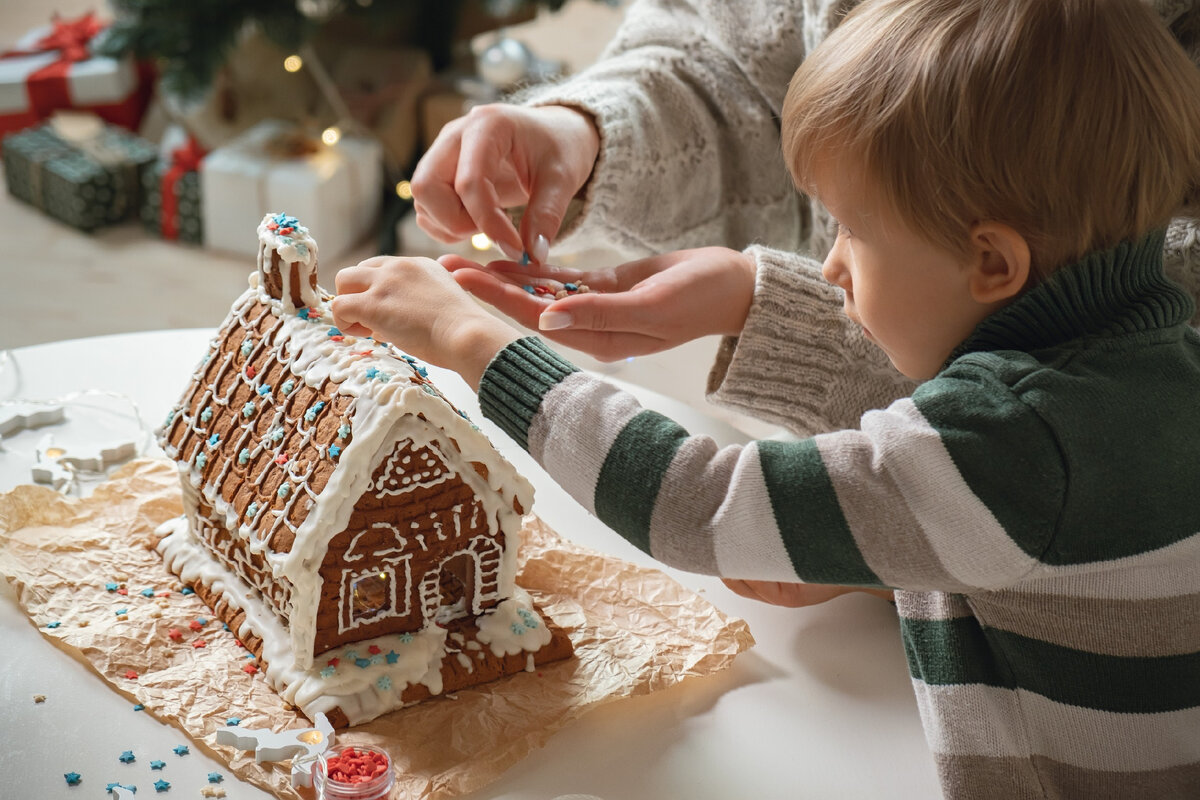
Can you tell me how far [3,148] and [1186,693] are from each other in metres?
2.80

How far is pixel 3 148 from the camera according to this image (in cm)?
293

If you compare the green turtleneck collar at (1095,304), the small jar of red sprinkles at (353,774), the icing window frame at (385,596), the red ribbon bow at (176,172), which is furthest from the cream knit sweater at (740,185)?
the red ribbon bow at (176,172)

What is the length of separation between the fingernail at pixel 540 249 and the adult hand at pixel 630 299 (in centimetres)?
1

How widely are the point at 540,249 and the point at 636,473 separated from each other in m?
0.35

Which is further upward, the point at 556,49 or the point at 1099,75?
the point at 1099,75

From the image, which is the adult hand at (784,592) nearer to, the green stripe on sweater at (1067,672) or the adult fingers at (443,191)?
the green stripe on sweater at (1067,672)

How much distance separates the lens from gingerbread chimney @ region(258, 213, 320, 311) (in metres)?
1.09

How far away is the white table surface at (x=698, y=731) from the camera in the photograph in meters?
0.97

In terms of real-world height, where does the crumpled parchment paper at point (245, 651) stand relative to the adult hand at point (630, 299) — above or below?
below

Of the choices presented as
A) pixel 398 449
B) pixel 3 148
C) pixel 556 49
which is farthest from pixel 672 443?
pixel 556 49

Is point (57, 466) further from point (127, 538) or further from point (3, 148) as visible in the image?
point (3, 148)

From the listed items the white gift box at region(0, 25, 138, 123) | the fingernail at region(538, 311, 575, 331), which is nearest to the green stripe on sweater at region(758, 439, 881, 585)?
the fingernail at region(538, 311, 575, 331)

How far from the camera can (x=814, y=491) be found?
34.0 inches

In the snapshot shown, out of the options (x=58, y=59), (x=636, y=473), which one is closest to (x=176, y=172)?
(x=58, y=59)
